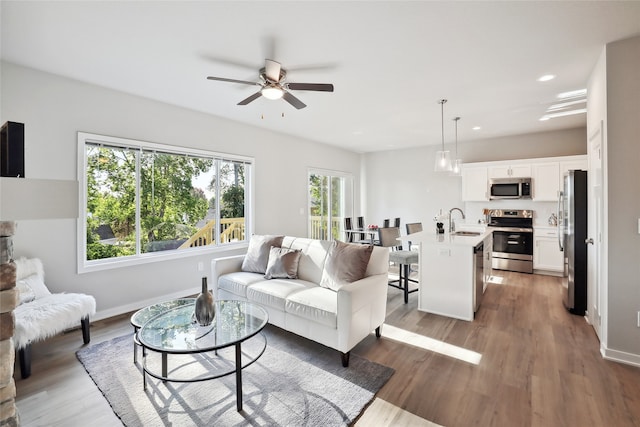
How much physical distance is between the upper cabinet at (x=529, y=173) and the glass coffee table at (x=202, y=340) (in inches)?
214

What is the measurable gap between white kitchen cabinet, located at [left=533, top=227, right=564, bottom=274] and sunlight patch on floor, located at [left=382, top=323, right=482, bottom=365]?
12.8 feet

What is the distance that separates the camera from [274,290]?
2.91 meters

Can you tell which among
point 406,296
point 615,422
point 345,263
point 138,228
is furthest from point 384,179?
point 615,422

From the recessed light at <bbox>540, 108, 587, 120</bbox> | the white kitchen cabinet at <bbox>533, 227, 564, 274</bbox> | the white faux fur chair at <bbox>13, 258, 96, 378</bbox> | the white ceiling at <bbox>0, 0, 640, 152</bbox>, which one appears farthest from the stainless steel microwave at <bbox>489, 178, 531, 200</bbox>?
the white faux fur chair at <bbox>13, 258, 96, 378</bbox>

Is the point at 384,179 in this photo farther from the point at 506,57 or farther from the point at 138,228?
the point at 138,228

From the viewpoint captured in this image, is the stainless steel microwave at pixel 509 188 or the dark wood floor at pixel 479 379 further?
the stainless steel microwave at pixel 509 188

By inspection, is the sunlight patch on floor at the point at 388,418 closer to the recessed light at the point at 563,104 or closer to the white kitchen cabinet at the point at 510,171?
the recessed light at the point at 563,104

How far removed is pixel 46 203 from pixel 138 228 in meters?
3.60

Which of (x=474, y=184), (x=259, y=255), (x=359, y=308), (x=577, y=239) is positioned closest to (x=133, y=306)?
(x=259, y=255)

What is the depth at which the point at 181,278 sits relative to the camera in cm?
422

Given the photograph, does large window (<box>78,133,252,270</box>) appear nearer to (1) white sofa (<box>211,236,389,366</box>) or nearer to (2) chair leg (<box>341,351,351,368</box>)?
(1) white sofa (<box>211,236,389,366</box>)

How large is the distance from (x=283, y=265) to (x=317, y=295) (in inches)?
28.4

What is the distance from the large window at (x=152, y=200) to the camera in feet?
11.4

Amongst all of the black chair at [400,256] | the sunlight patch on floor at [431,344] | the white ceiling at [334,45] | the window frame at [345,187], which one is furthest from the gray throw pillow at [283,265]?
the window frame at [345,187]
